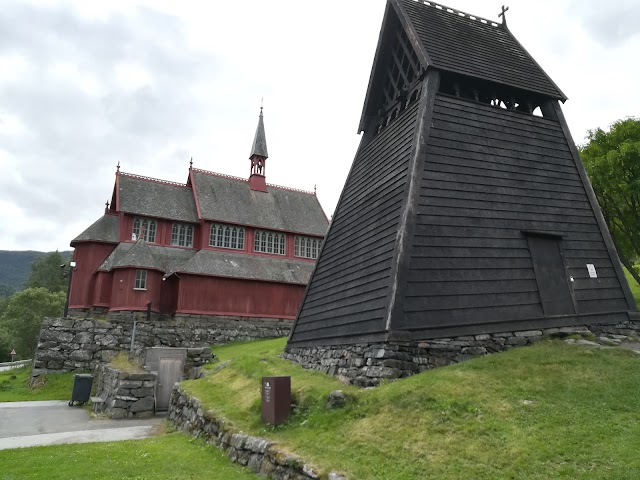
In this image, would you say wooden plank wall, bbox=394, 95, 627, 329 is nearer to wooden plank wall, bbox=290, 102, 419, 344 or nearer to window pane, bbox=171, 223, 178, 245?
wooden plank wall, bbox=290, 102, 419, 344

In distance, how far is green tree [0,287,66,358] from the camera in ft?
173

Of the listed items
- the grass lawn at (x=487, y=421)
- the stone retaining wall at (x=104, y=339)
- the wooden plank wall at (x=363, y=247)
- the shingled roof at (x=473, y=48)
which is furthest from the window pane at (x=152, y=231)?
the grass lawn at (x=487, y=421)

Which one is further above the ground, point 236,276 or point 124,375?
point 236,276

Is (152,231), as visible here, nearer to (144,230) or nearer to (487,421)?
(144,230)

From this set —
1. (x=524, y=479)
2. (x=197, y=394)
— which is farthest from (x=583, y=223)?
(x=197, y=394)

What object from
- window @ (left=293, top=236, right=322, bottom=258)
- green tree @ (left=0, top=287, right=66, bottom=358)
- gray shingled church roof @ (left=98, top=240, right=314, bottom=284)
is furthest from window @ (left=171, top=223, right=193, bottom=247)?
green tree @ (left=0, top=287, right=66, bottom=358)

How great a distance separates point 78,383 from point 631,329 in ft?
60.7

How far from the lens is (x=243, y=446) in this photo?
8.47 meters

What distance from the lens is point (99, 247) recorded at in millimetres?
30453

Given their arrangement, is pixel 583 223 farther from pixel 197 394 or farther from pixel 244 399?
pixel 197 394

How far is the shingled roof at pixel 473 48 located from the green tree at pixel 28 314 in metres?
52.9

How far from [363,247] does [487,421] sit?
Result: 22.7 feet

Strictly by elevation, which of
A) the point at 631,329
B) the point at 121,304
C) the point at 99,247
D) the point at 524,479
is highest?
the point at 99,247

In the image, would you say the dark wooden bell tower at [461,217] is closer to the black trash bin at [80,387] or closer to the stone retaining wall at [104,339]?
the black trash bin at [80,387]
